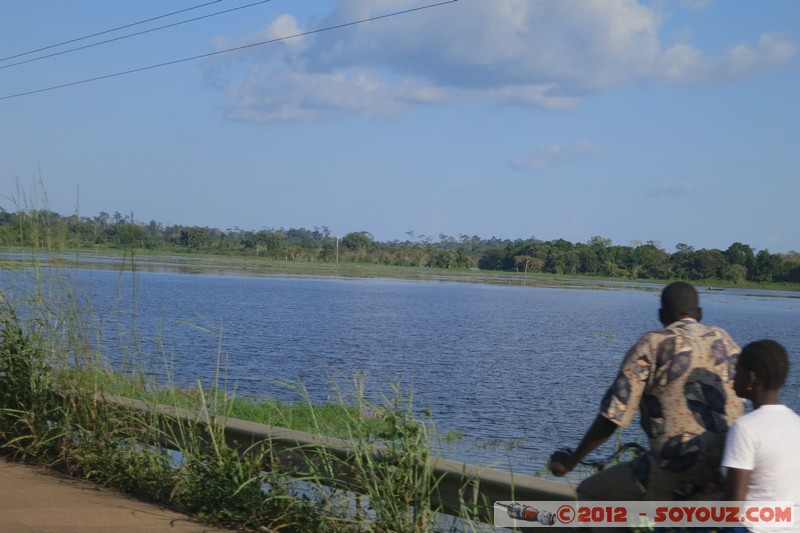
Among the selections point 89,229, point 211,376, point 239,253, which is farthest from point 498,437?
point 239,253

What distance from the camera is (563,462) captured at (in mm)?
4414

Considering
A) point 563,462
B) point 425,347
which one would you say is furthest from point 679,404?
point 425,347

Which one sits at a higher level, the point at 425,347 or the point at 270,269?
the point at 270,269

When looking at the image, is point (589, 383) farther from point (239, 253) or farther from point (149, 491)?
point (239, 253)

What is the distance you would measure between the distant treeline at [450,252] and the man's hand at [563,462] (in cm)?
607

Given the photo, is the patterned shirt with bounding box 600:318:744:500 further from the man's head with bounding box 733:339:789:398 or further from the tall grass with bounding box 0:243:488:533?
the tall grass with bounding box 0:243:488:533

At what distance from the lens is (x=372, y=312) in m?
43.3

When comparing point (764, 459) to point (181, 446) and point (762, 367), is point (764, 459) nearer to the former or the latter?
point (762, 367)

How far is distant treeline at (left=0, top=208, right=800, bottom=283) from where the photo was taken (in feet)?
30.4

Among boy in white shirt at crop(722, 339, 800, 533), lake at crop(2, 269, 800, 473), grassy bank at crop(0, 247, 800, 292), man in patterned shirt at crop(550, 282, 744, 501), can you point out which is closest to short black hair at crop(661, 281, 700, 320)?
man in patterned shirt at crop(550, 282, 744, 501)

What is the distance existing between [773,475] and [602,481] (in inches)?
36.4

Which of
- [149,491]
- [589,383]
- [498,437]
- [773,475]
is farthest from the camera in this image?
[589,383]

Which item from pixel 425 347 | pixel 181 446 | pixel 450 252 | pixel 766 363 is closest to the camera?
pixel 766 363

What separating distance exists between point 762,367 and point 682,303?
0.64 meters
